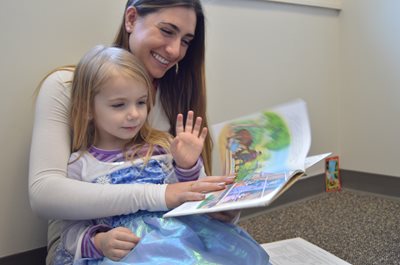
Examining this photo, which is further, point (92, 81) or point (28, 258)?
point (28, 258)

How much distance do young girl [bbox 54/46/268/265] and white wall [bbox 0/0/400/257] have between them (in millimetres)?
194

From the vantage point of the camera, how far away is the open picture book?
0.53 m

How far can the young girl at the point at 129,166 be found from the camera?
0.60 m

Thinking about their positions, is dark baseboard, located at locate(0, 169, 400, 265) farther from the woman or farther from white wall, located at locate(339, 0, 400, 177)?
the woman

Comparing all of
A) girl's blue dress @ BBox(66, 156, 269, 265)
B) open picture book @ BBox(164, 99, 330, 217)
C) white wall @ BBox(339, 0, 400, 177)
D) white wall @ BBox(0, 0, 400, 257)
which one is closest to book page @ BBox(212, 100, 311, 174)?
open picture book @ BBox(164, 99, 330, 217)

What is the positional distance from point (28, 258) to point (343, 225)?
93 cm

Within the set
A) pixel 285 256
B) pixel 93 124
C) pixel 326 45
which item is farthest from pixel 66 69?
pixel 326 45

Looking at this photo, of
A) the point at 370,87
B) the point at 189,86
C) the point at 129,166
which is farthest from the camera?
the point at 370,87

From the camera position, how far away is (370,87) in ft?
4.92

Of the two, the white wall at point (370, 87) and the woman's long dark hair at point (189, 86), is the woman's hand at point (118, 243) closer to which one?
the woman's long dark hair at point (189, 86)

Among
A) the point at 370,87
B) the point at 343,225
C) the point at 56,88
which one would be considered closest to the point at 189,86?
the point at 56,88

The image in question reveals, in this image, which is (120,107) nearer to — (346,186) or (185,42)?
(185,42)

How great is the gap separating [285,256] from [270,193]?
0.52 meters

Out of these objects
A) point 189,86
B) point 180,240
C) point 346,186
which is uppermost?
point 189,86
